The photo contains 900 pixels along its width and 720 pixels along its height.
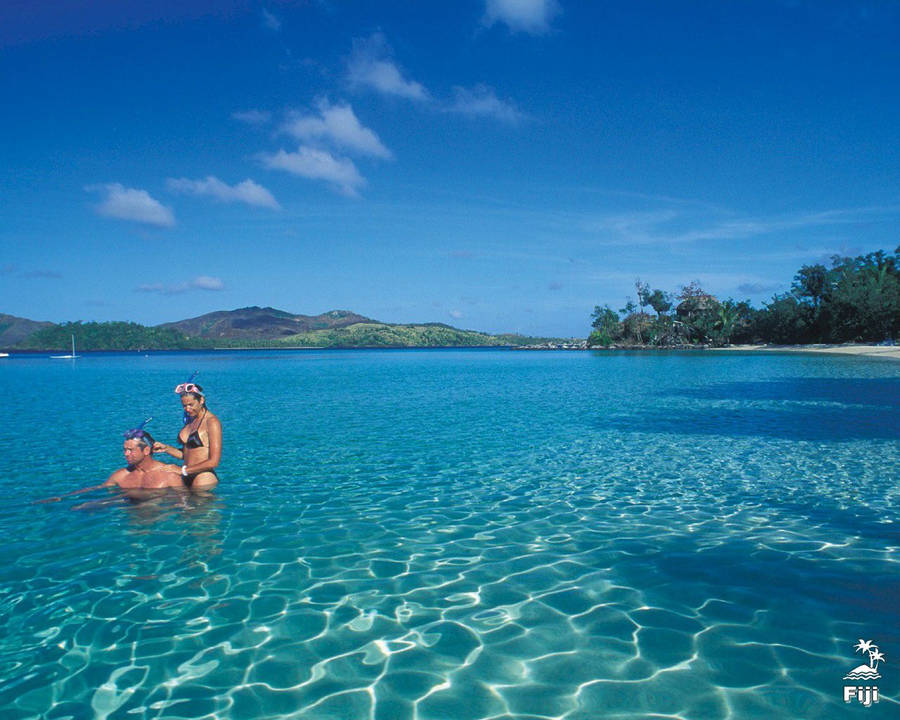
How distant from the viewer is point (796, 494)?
9750 mm

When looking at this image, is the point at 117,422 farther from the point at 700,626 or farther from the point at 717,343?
the point at 717,343

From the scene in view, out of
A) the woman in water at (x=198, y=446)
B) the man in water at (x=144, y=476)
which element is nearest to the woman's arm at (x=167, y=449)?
the woman in water at (x=198, y=446)

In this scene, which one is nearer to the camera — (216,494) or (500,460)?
(216,494)

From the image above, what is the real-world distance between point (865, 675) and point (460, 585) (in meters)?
3.66

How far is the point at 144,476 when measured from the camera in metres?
9.75

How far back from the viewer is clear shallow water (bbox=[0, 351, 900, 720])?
4.41 meters

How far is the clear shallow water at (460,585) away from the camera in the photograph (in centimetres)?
441

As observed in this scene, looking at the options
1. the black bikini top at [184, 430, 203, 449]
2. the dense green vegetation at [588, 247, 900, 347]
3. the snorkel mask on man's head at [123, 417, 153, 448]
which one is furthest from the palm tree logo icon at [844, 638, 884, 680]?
the dense green vegetation at [588, 247, 900, 347]

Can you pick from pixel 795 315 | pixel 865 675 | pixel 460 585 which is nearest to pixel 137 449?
pixel 460 585

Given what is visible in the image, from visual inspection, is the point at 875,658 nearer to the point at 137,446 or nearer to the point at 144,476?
the point at 137,446

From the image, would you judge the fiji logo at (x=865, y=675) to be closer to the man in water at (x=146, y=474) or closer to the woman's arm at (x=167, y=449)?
the woman's arm at (x=167, y=449)

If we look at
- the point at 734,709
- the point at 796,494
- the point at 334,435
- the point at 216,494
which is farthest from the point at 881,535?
the point at 334,435

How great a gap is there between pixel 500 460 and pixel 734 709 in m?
8.84

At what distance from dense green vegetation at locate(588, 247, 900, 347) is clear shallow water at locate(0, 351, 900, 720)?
83707 millimetres
